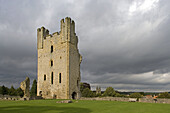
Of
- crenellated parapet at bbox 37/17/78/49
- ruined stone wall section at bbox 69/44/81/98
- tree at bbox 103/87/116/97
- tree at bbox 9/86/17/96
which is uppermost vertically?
crenellated parapet at bbox 37/17/78/49

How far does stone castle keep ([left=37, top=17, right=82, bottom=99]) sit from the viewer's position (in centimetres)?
2890

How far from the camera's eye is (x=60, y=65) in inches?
1187

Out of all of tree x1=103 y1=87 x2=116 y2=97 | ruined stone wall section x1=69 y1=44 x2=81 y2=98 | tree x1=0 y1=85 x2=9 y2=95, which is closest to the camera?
ruined stone wall section x1=69 y1=44 x2=81 y2=98

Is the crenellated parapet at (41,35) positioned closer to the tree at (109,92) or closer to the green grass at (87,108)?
the green grass at (87,108)

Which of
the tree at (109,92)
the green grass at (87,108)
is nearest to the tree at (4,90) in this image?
the tree at (109,92)

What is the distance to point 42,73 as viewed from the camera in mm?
33625

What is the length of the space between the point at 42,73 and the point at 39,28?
34.5 feet

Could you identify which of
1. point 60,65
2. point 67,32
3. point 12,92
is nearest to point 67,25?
point 67,32

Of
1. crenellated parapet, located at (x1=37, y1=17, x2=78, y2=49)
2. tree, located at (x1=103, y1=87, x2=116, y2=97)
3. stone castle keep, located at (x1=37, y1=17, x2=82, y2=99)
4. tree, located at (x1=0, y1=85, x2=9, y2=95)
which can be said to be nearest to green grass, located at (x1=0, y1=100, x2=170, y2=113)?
stone castle keep, located at (x1=37, y1=17, x2=82, y2=99)

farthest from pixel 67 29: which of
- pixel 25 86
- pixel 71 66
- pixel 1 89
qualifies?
pixel 1 89

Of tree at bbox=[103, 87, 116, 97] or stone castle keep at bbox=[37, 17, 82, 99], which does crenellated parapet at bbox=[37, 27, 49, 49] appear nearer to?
stone castle keep at bbox=[37, 17, 82, 99]

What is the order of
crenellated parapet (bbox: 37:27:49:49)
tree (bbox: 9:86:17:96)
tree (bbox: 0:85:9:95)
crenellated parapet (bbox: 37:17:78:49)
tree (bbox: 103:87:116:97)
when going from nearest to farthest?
crenellated parapet (bbox: 37:17:78:49) < crenellated parapet (bbox: 37:27:49:49) < tree (bbox: 9:86:17:96) < tree (bbox: 0:85:9:95) < tree (bbox: 103:87:116:97)

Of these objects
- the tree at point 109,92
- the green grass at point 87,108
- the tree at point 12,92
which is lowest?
the tree at point 109,92

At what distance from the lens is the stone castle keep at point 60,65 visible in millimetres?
28900
